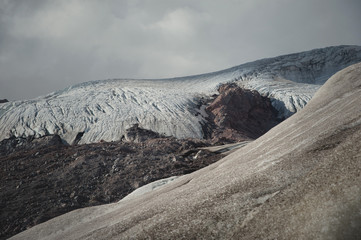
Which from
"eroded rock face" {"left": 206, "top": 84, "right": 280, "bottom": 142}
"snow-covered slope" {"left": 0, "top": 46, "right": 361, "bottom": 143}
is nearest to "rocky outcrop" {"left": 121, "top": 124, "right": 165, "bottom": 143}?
"snow-covered slope" {"left": 0, "top": 46, "right": 361, "bottom": 143}

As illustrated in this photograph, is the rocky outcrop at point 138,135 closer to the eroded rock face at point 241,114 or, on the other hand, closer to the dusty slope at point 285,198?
the eroded rock face at point 241,114

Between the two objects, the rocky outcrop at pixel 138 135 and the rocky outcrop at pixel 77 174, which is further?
the rocky outcrop at pixel 138 135

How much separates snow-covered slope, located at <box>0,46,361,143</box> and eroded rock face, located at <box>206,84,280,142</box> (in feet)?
5.89

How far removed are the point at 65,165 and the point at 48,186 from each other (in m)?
2.78

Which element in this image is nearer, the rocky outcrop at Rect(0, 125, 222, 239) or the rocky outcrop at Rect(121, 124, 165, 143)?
the rocky outcrop at Rect(0, 125, 222, 239)

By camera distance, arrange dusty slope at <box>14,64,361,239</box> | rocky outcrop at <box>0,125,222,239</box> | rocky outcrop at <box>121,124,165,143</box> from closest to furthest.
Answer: dusty slope at <box>14,64,361,239</box> → rocky outcrop at <box>0,125,222,239</box> → rocky outcrop at <box>121,124,165,143</box>

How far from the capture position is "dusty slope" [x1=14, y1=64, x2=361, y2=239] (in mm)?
3896

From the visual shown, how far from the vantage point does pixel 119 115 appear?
113ft

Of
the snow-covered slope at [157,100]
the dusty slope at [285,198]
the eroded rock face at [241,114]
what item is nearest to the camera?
the dusty slope at [285,198]

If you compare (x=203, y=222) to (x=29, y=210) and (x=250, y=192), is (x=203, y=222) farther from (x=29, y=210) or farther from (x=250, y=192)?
(x=29, y=210)

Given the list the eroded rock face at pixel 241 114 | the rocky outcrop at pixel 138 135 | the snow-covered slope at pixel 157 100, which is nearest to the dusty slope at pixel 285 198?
the rocky outcrop at pixel 138 135

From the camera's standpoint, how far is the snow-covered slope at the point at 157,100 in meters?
31.9

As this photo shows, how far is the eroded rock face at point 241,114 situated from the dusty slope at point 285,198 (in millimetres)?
25223

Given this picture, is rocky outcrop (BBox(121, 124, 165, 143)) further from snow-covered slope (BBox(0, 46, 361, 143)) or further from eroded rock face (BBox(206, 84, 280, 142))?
eroded rock face (BBox(206, 84, 280, 142))
